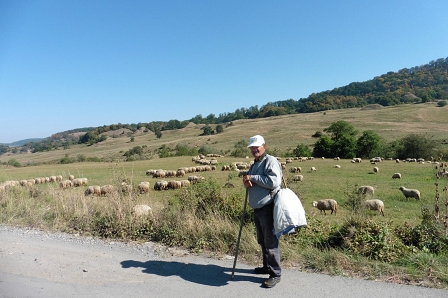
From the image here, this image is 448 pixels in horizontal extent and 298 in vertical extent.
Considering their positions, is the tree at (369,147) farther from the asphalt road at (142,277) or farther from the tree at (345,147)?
the asphalt road at (142,277)

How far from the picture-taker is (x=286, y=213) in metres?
4.41

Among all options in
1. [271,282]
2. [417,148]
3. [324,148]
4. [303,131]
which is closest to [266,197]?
[271,282]

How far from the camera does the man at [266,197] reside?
457cm

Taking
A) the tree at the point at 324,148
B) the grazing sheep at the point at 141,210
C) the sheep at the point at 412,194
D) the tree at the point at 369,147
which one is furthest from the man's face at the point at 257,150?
the tree at the point at 324,148

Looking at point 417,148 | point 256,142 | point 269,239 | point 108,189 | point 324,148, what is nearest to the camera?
point 269,239

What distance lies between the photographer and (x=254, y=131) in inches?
3932

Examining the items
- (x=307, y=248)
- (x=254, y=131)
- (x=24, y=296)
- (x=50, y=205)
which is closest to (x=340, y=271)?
(x=307, y=248)

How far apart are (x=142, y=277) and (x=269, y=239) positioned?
2142mm

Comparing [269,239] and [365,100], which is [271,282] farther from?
[365,100]

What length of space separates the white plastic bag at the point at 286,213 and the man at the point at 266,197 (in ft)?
0.57

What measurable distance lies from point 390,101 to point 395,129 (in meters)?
71.6

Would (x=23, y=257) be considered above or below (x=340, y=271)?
above

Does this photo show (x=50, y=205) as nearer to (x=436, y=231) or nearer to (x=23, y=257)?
(x=23, y=257)

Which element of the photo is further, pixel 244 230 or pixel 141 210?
pixel 141 210
